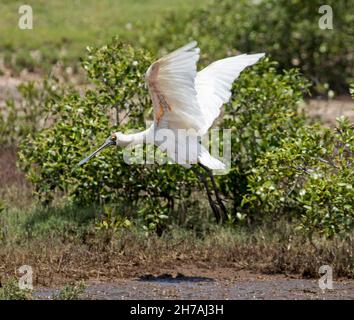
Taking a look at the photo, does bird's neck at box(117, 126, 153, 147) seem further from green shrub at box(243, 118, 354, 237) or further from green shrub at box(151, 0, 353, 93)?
green shrub at box(151, 0, 353, 93)

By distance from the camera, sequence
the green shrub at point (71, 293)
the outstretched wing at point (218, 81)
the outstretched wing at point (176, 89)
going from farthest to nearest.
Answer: the outstretched wing at point (218, 81) < the outstretched wing at point (176, 89) < the green shrub at point (71, 293)

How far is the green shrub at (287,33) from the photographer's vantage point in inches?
606

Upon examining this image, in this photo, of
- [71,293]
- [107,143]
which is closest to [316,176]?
[107,143]

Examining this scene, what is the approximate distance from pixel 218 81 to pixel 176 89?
1.08m

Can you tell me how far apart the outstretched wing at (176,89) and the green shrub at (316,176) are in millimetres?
710

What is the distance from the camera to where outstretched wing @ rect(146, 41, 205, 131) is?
743cm

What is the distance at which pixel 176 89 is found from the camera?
310 inches

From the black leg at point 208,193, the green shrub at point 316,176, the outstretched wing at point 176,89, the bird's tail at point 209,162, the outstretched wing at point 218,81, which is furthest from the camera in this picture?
the black leg at point 208,193

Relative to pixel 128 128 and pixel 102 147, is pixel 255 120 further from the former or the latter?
pixel 102 147

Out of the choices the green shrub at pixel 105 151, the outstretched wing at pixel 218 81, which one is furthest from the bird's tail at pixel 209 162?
the green shrub at pixel 105 151

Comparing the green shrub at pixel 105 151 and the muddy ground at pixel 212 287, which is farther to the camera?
the green shrub at pixel 105 151

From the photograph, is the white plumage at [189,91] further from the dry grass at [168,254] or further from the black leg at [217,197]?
the dry grass at [168,254]

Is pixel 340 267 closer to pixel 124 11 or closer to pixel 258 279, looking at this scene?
pixel 258 279
